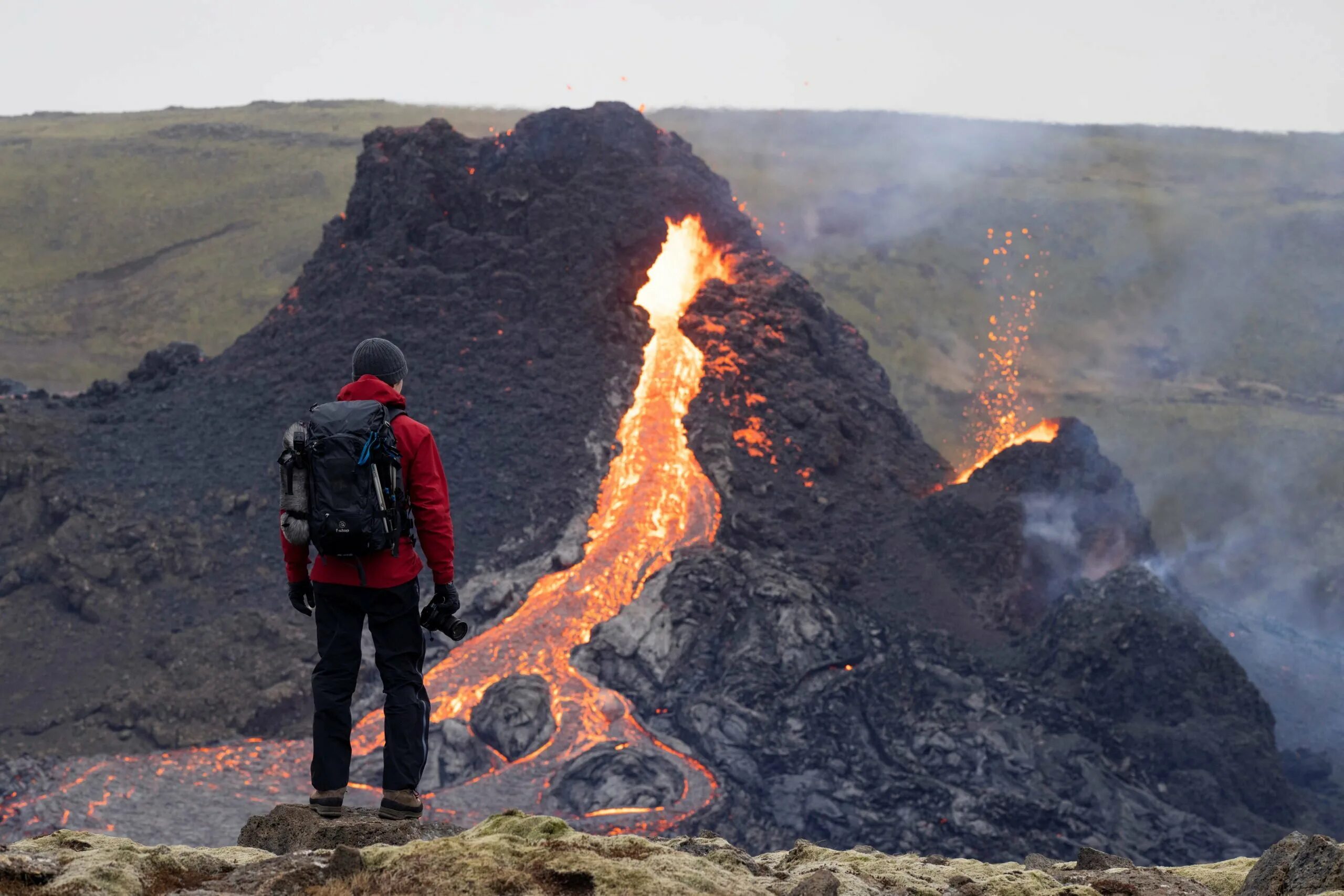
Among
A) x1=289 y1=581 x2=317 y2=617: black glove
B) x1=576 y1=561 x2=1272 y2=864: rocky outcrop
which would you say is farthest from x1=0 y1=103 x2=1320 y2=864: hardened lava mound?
x1=289 y1=581 x2=317 y2=617: black glove

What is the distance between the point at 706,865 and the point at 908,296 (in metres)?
82.0

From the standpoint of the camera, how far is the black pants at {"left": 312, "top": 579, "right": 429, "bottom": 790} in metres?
9.88

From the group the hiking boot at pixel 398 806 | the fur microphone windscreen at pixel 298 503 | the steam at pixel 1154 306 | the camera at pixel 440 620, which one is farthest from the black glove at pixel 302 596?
the steam at pixel 1154 306

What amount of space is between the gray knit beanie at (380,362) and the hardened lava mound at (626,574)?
54.2 ft

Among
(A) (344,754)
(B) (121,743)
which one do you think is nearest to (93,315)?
(B) (121,743)

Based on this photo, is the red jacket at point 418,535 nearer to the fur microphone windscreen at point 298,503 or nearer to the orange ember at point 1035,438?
the fur microphone windscreen at point 298,503

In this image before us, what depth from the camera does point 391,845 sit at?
8.72m

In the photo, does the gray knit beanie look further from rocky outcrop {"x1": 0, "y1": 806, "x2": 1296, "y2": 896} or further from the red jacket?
rocky outcrop {"x1": 0, "y1": 806, "x2": 1296, "y2": 896}

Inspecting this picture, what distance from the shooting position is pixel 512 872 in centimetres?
774

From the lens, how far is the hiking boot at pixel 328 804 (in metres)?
10.1

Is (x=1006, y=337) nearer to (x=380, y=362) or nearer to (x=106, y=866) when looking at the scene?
(x=380, y=362)

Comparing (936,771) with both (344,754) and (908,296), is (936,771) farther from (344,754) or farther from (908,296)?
(908,296)

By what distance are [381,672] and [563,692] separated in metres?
19.3

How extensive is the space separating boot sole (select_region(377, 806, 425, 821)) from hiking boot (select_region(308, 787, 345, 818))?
0.38 m
